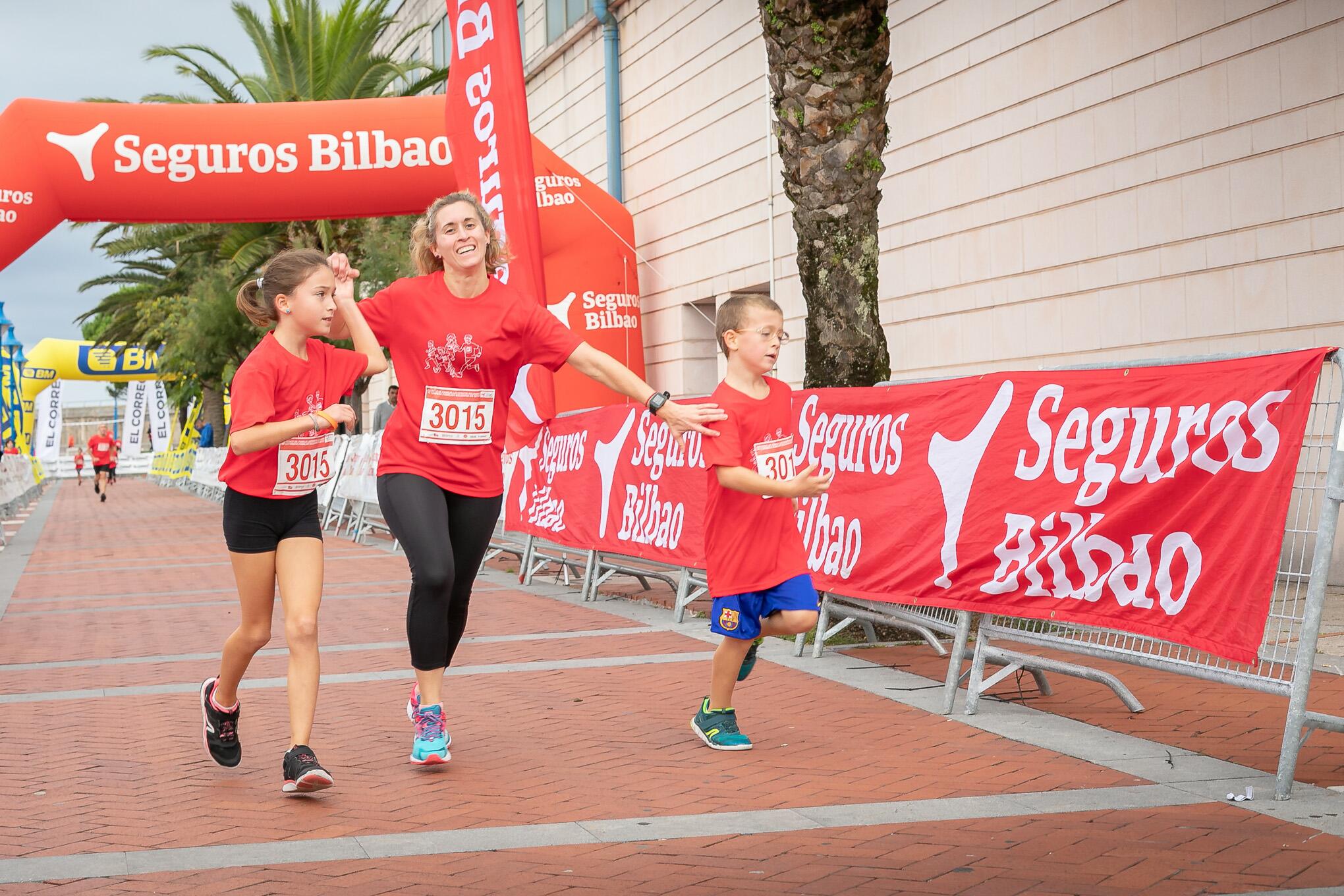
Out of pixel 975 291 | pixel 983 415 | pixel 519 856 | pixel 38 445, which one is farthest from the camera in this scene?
pixel 38 445

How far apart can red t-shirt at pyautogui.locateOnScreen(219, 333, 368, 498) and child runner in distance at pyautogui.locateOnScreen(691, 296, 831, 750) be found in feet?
4.50

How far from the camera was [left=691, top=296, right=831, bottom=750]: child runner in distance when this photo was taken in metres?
5.37

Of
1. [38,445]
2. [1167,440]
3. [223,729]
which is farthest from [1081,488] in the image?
[38,445]

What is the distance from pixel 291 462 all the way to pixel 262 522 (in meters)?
0.25

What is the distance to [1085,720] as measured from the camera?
5.99m

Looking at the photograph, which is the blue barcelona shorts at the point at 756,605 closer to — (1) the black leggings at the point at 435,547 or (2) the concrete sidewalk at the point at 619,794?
(2) the concrete sidewalk at the point at 619,794

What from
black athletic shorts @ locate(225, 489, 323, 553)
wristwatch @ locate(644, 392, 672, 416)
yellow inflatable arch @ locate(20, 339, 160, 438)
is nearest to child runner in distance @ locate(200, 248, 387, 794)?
black athletic shorts @ locate(225, 489, 323, 553)

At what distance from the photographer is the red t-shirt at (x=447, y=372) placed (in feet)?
17.1

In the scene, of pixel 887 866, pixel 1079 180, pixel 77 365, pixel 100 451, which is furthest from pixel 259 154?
pixel 77 365

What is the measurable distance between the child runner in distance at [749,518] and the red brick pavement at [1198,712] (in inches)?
51.4

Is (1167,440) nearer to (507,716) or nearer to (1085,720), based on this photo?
(1085,720)

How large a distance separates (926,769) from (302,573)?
2328mm

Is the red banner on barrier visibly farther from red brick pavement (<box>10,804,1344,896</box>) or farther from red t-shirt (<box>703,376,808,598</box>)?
red t-shirt (<box>703,376,808,598</box>)

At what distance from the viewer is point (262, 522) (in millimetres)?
5113
